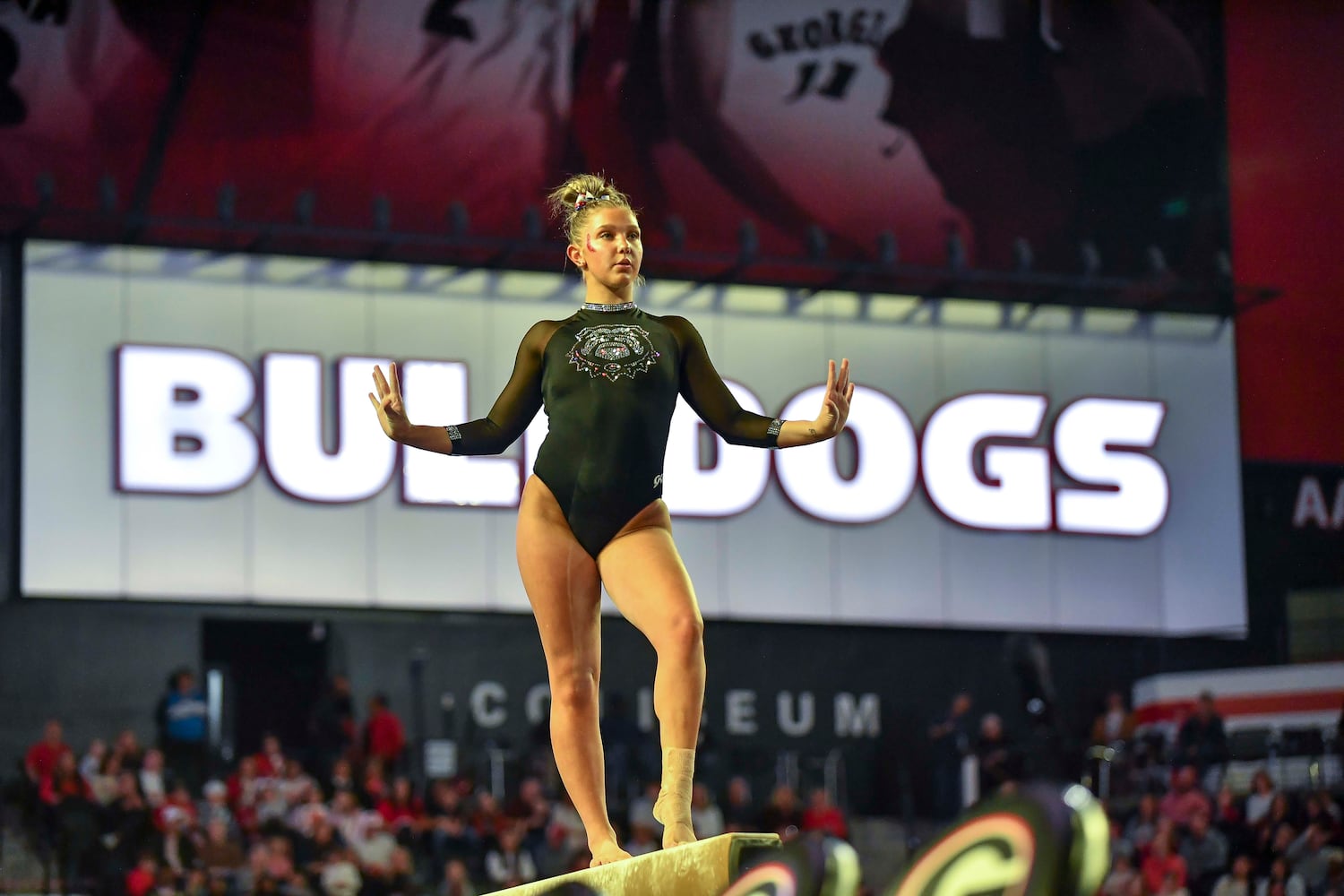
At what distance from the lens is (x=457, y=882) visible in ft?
50.2

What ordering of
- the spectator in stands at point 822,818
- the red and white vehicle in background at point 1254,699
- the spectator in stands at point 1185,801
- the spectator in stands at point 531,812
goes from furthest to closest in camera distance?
the red and white vehicle in background at point 1254,699, the spectator in stands at point 1185,801, the spectator in stands at point 822,818, the spectator in stands at point 531,812

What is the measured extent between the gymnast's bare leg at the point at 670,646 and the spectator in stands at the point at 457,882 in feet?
33.2

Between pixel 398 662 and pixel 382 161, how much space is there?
5.19 m

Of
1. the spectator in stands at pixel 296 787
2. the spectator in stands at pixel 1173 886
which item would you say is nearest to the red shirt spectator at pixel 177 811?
the spectator in stands at pixel 296 787

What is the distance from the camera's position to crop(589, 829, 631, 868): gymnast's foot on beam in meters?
5.45

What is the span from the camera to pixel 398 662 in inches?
808

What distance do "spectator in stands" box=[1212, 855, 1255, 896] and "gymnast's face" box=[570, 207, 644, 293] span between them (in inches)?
501

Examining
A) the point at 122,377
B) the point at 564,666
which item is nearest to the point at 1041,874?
the point at 564,666

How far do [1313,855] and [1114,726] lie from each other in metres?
3.05

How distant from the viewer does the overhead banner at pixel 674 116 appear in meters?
20.2

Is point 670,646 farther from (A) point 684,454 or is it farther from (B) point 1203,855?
(A) point 684,454

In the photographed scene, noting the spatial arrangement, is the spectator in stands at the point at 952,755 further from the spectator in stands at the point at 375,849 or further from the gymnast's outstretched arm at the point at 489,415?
the gymnast's outstretched arm at the point at 489,415

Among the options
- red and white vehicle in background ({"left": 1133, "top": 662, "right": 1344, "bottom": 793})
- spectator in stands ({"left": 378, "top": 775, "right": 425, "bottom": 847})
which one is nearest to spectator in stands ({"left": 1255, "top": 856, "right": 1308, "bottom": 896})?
red and white vehicle in background ({"left": 1133, "top": 662, "right": 1344, "bottom": 793})

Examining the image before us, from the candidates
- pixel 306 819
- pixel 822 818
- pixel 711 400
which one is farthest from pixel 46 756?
pixel 711 400
